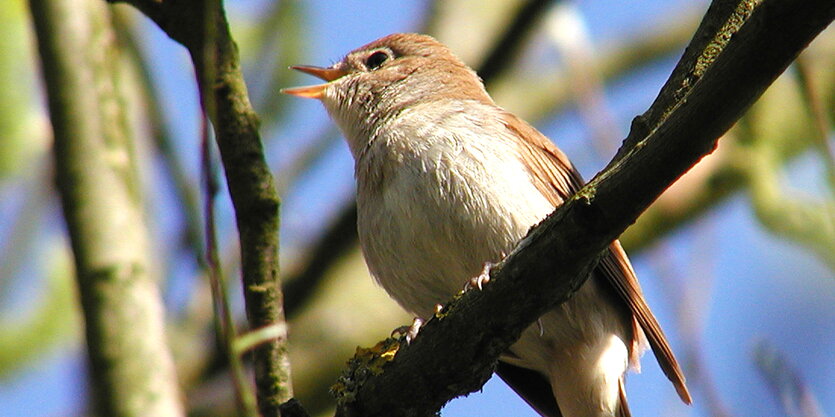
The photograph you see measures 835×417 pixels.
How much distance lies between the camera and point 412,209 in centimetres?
437


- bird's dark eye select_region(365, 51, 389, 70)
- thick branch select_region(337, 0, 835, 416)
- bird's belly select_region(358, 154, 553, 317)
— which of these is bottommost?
thick branch select_region(337, 0, 835, 416)

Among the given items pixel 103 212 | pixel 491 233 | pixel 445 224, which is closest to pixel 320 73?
pixel 445 224

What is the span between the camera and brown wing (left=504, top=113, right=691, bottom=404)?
446 cm

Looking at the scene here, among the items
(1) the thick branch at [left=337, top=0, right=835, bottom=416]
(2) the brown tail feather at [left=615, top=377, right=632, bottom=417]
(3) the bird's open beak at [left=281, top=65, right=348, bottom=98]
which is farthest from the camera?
(3) the bird's open beak at [left=281, top=65, right=348, bottom=98]

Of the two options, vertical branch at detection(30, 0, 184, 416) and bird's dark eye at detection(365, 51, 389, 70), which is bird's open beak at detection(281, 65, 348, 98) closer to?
bird's dark eye at detection(365, 51, 389, 70)

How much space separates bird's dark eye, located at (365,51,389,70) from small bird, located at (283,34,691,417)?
0.91 meters

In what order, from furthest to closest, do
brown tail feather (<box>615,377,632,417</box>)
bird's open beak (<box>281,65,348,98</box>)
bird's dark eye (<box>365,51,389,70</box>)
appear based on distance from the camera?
bird's dark eye (<box>365,51,389,70</box>)
bird's open beak (<box>281,65,348,98</box>)
brown tail feather (<box>615,377,632,417</box>)

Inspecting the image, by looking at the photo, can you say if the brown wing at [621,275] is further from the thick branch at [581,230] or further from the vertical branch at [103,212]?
the vertical branch at [103,212]

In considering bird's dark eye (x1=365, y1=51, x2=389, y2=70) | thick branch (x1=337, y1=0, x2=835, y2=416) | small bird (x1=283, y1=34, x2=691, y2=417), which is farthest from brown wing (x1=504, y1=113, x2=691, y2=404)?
bird's dark eye (x1=365, y1=51, x2=389, y2=70)

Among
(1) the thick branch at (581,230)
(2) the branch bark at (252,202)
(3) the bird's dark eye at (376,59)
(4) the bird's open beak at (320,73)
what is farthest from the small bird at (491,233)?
(1) the thick branch at (581,230)

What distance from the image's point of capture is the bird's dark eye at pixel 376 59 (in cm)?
611

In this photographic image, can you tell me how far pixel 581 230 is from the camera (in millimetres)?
2867

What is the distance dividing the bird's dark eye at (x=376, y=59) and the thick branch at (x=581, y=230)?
118 inches

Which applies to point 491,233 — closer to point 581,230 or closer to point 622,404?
point 622,404
